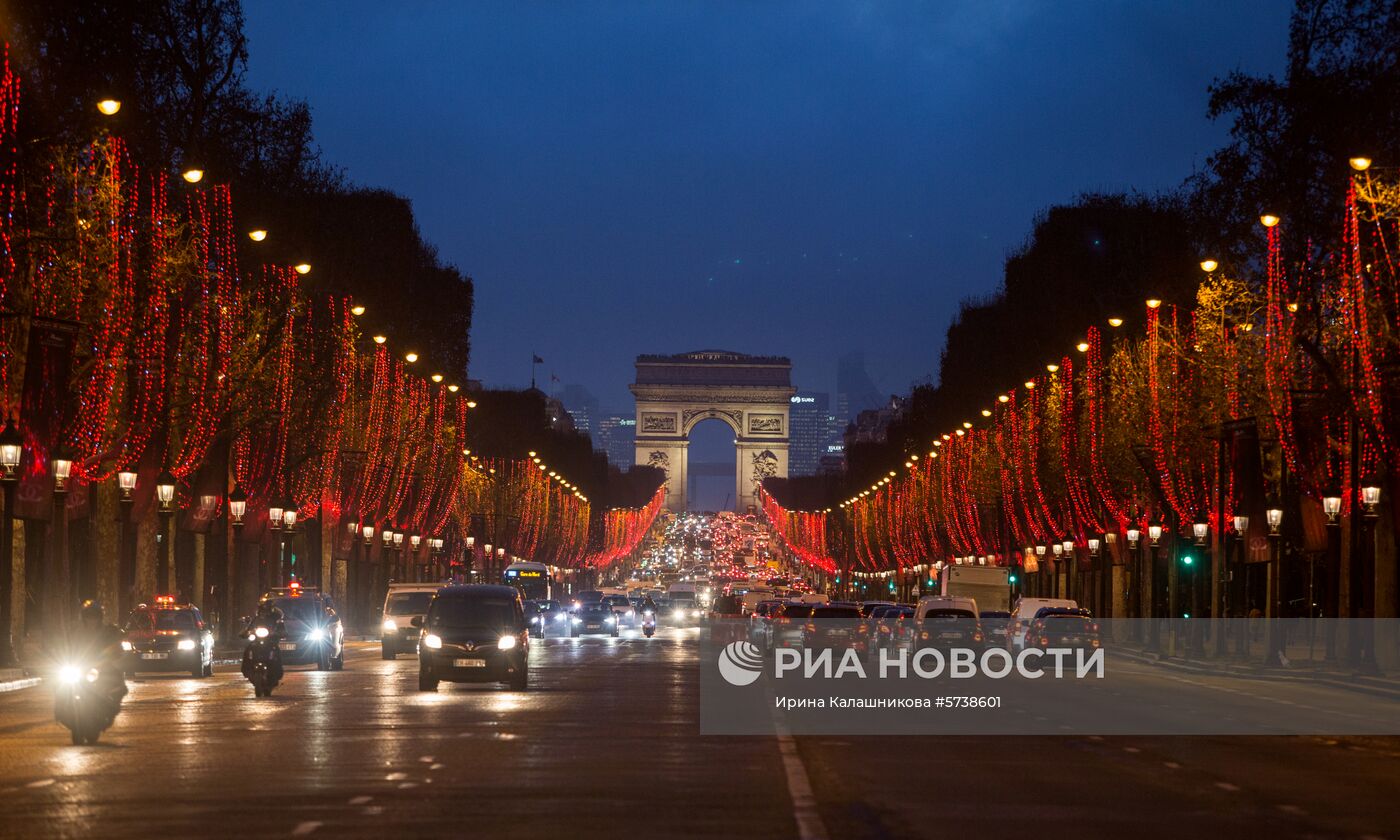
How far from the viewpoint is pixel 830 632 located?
4531 centimetres

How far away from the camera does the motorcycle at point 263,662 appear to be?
34094mm

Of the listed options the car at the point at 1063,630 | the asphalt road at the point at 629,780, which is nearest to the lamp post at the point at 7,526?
the asphalt road at the point at 629,780

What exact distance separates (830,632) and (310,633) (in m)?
11.7

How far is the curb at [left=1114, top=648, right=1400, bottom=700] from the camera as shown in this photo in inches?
1698

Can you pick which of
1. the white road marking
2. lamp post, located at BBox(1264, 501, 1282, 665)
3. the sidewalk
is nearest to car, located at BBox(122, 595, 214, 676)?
the sidewalk

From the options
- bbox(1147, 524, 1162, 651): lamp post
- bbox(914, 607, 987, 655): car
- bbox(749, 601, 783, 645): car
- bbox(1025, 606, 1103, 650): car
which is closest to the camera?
bbox(1025, 606, 1103, 650): car

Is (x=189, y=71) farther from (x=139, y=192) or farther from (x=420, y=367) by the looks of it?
(x=420, y=367)

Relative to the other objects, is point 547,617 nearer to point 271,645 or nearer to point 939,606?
point 939,606

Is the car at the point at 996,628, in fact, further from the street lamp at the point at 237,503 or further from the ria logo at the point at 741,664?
the street lamp at the point at 237,503

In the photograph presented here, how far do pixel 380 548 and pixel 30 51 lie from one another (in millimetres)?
47554

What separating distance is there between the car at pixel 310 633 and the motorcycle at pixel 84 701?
965 inches

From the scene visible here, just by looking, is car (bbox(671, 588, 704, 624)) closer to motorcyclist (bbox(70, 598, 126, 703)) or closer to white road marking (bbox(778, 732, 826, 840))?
motorcyclist (bbox(70, 598, 126, 703))

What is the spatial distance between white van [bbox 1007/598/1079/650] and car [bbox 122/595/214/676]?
56.0 feet

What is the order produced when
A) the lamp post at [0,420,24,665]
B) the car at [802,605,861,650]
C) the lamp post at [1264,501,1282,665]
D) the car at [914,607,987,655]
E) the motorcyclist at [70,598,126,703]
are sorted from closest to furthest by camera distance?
the motorcyclist at [70,598,126,703] < the lamp post at [0,420,24,665] < the car at [802,605,861,650] < the car at [914,607,987,655] < the lamp post at [1264,501,1282,665]
